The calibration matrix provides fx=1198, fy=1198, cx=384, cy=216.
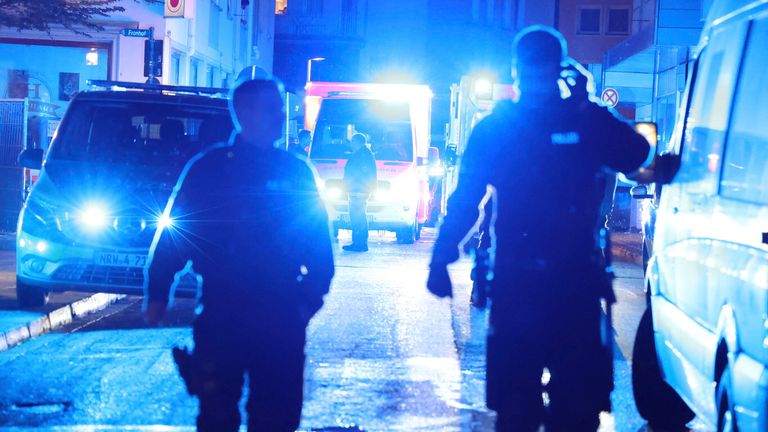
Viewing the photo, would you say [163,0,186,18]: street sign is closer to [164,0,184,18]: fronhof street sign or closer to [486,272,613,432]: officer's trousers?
[164,0,184,18]: fronhof street sign

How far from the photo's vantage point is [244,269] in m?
4.54

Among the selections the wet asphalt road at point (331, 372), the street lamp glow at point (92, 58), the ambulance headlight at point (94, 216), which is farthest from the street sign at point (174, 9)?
the ambulance headlight at point (94, 216)

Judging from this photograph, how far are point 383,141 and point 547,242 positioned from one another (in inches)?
719

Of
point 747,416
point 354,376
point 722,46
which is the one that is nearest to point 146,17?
point 354,376

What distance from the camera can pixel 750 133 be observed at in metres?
5.09

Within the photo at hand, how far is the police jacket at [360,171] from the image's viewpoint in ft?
67.2

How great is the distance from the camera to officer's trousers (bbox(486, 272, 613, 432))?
447 centimetres

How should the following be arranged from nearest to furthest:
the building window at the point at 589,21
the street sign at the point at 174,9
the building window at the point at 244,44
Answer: the street sign at the point at 174,9
the building window at the point at 244,44
the building window at the point at 589,21

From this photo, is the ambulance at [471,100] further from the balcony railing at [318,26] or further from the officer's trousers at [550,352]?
the balcony railing at [318,26]

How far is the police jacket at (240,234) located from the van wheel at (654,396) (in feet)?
9.91

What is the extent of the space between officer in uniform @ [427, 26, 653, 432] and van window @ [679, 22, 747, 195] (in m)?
1.27

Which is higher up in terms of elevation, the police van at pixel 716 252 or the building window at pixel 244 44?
the building window at pixel 244 44

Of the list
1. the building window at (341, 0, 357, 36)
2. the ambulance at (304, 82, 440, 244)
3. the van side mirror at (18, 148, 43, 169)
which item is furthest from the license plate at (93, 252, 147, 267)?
the building window at (341, 0, 357, 36)

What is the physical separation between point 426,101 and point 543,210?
61.9ft
